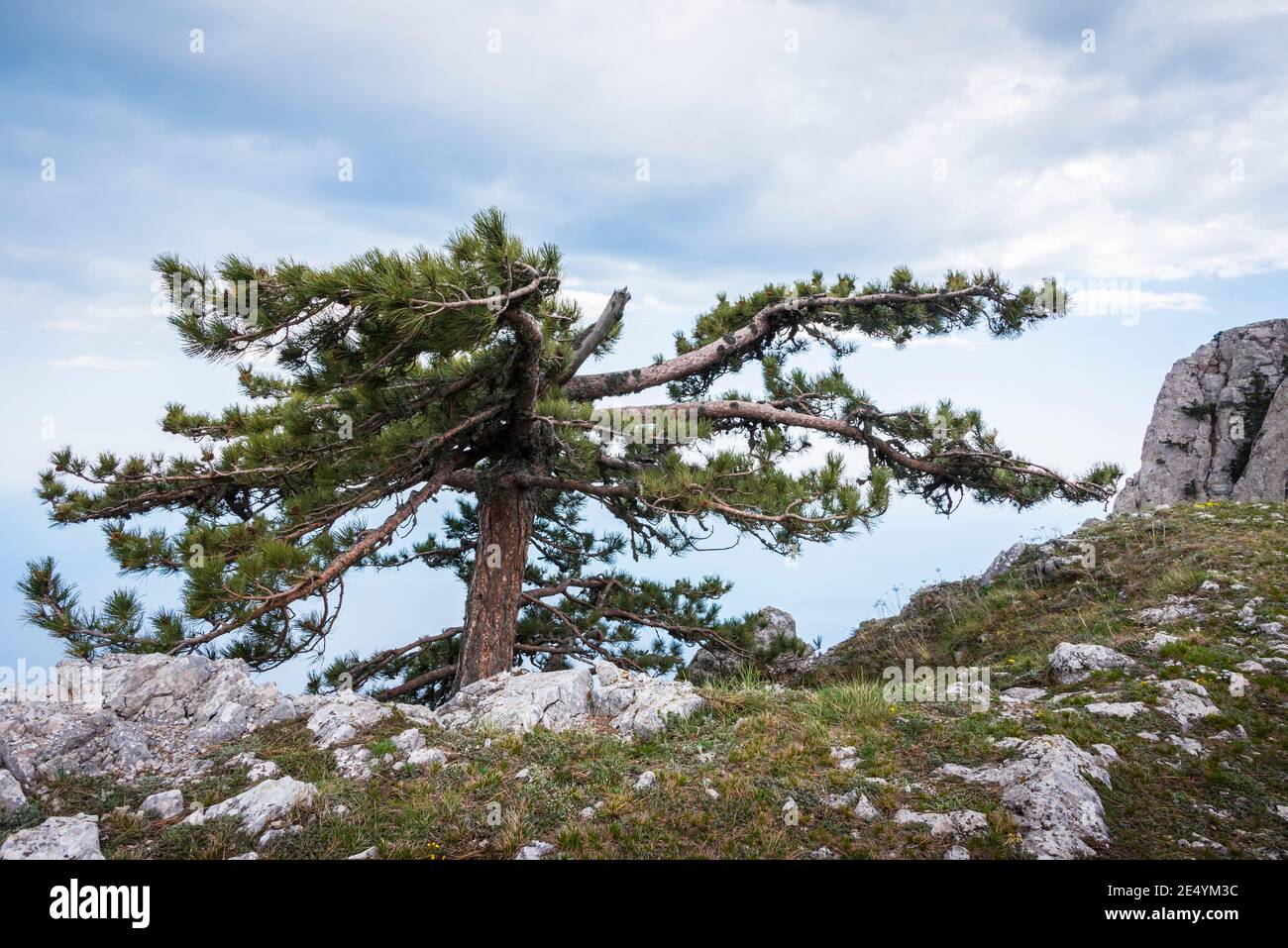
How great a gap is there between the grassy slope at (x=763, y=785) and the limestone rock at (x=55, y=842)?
17cm

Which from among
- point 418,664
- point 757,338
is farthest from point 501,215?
point 418,664

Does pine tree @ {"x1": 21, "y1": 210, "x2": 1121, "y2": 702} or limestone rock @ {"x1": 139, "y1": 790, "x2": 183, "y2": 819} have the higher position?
pine tree @ {"x1": 21, "y1": 210, "x2": 1121, "y2": 702}

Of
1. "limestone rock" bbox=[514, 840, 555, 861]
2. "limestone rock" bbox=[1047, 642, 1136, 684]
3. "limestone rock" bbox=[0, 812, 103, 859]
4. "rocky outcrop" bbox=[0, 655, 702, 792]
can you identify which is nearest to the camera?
"limestone rock" bbox=[514, 840, 555, 861]

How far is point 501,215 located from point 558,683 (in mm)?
3986

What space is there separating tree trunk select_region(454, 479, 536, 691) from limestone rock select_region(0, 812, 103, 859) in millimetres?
5286

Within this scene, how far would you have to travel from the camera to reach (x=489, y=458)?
10.4 metres

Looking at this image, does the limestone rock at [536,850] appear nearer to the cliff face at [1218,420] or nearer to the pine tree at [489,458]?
the pine tree at [489,458]

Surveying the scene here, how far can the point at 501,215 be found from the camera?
19.4ft

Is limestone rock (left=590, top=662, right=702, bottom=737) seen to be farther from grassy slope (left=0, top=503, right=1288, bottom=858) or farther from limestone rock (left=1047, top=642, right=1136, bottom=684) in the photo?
limestone rock (left=1047, top=642, right=1136, bottom=684)

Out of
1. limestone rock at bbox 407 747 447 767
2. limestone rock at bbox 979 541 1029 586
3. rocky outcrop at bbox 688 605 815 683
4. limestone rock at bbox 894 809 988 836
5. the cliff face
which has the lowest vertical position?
rocky outcrop at bbox 688 605 815 683

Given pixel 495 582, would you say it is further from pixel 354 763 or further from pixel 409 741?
pixel 354 763

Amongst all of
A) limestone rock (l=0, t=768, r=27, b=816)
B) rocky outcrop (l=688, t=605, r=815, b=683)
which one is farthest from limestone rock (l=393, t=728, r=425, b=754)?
rocky outcrop (l=688, t=605, r=815, b=683)

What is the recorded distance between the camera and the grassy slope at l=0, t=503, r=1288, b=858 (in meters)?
4.31

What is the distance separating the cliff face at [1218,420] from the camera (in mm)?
14820
